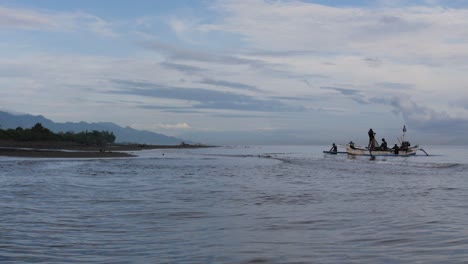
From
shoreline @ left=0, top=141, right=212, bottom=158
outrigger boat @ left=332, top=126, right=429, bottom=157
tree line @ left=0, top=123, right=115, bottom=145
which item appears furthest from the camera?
tree line @ left=0, top=123, right=115, bottom=145

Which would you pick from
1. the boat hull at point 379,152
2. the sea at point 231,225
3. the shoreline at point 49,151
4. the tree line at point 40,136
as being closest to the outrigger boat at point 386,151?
the boat hull at point 379,152

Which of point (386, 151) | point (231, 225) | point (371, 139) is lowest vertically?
point (231, 225)

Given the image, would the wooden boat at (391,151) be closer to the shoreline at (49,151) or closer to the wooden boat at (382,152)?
the wooden boat at (382,152)

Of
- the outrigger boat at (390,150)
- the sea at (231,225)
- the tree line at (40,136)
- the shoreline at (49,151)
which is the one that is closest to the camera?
the sea at (231,225)

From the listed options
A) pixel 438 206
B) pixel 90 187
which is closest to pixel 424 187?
pixel 438 206

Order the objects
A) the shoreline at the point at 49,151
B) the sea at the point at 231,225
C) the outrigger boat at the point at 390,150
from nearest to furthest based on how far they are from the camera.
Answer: the sea at the point at 231,225
the shoreline at the point at 49,151
the outrigger boat at the point at 390,150

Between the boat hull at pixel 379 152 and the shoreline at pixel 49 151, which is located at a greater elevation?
the boat hull at pixel 379 152

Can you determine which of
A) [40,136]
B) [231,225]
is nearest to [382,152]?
[40,136]

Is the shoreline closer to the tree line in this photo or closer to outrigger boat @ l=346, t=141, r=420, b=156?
the tree line

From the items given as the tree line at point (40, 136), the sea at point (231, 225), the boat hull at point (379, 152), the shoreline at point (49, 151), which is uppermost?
the tree line at point (40, 136)

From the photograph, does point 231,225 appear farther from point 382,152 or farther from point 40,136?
point 40,136

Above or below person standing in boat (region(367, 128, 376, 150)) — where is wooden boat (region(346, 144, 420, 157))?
below

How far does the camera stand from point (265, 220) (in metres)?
10.3

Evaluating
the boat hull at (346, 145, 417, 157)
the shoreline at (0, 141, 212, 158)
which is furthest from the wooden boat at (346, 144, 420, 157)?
the shoreline at (0, 141, 212, 158)
